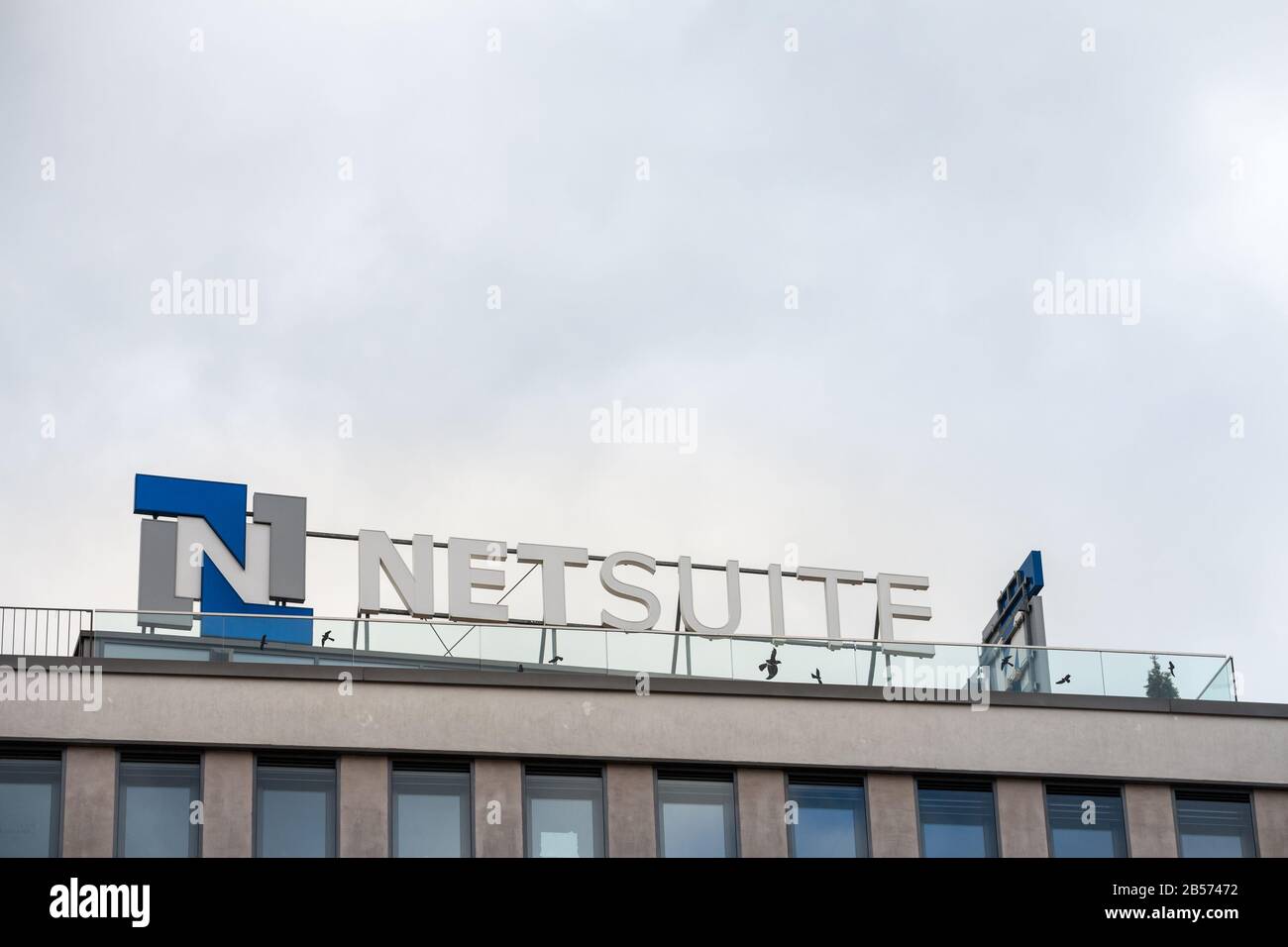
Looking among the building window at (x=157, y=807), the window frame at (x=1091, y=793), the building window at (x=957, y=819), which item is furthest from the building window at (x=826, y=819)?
the building window at (x=157, y=807)

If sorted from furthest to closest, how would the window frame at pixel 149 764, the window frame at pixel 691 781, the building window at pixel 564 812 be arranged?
the window frame at pixel 691 781, the building window at pixel 564 812, the window frame at pixel 149 764

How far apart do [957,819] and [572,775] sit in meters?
6.79

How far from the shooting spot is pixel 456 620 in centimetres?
4425

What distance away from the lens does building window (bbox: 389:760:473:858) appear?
3800cm

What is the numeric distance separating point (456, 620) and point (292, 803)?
730cm

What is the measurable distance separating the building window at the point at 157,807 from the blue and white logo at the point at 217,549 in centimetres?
699

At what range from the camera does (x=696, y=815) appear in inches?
1551

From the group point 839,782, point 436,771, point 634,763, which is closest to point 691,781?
point 634,763

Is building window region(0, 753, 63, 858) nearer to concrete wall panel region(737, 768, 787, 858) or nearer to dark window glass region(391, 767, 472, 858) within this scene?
dark window glass region(391, 767, 472, 858)

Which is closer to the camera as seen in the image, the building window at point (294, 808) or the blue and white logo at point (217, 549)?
the building window at point (294, 808)

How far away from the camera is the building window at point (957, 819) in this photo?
40.1 metres

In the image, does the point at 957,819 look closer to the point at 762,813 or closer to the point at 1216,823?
the point at 762,813

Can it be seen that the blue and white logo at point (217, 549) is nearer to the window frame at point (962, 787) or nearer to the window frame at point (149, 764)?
→ the window frame at point (149, 764)
